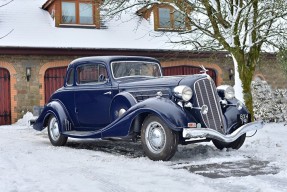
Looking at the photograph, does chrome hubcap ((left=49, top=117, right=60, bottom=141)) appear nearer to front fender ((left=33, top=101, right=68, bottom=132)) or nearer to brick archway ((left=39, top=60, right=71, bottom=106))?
front fender ((left=33, top=101, right=68, bottom=132))

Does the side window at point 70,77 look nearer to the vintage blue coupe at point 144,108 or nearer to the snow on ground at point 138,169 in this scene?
the vintage blue coupe at point 144,108

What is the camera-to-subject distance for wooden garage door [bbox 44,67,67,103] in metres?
15.1

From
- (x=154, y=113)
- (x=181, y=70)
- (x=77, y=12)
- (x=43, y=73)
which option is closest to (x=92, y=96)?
(x=154, y=113)

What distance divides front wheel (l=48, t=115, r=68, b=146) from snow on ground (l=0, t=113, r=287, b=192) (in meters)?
0.39

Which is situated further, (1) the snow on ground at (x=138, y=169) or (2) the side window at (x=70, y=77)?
(2) the side window at (x=70, y=77)

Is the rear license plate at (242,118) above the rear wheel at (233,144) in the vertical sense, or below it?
above

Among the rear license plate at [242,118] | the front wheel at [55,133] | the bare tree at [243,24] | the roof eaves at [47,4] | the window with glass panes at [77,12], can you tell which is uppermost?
the roof eaves at [47,4]

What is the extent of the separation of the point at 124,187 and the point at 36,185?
95 cm

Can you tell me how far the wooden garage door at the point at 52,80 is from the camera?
1509 cm

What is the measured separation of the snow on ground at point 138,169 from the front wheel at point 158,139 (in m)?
0.17

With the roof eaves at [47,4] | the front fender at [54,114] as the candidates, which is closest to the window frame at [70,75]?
the front fender at [54,114]

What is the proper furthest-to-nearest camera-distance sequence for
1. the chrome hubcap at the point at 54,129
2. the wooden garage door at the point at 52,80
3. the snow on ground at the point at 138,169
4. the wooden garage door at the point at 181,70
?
the wooden garage door at the point at 181,70 → the wooden garage door at the point at 52,80 → the chrome hubcap at the point at 54,129 → the snow on ground at the point at 138,169

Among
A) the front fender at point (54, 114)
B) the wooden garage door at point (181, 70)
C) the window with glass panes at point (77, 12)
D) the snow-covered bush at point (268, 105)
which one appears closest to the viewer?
the front fender at point (54, 114)

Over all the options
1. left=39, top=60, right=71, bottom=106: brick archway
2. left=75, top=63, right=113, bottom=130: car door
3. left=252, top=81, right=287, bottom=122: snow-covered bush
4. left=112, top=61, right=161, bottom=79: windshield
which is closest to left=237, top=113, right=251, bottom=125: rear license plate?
left=112, top=61, right=161, bottom=79: windshield
